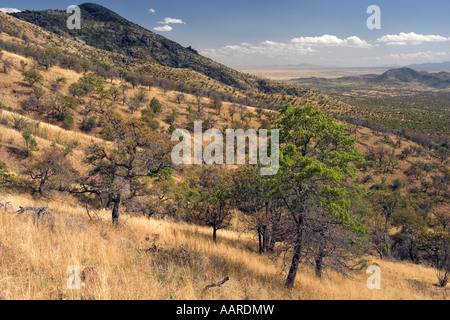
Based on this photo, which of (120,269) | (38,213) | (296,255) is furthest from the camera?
(38,213)

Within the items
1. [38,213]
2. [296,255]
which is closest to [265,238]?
[296,255]

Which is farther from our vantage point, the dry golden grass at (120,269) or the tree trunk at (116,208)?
the tree trunk at (116,208)

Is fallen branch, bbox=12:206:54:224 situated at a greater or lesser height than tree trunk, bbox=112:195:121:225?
greater

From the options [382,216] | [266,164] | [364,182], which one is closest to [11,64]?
[266,164]

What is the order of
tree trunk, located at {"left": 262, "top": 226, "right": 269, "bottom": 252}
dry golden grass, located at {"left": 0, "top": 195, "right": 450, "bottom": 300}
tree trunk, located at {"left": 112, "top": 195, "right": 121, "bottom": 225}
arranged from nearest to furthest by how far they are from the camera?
dry golden grass, located at {"left": 0, "top": 195, "right": 450, "bottom": 300} → tree trunk, located at {"left": 112, "top": 195, "right": 121, "bottom": 225} → tree trunk, located at {"left": 262, "top": 226, "right": 269, "bottom": 252}

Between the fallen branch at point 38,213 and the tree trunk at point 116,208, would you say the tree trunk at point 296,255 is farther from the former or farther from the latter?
the fallen branch at point 38,213

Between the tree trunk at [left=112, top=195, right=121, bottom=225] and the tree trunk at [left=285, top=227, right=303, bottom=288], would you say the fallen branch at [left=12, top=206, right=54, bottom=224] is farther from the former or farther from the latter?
the tree trunk at [left=285, top=227, right=303, bottom=288]

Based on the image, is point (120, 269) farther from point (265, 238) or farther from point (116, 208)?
point (265, 238)

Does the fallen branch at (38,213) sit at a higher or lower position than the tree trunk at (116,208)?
higher

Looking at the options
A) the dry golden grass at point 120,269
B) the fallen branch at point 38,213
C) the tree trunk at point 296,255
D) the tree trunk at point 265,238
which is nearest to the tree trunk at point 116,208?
the dry golden grass at point 120,269

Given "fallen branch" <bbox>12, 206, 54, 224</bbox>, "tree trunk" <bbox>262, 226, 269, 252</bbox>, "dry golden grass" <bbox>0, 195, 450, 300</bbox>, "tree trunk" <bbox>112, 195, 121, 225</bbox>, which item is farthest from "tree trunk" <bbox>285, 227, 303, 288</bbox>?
"fallen branch" <bbox>12, 206, 54, 224</bbox>
